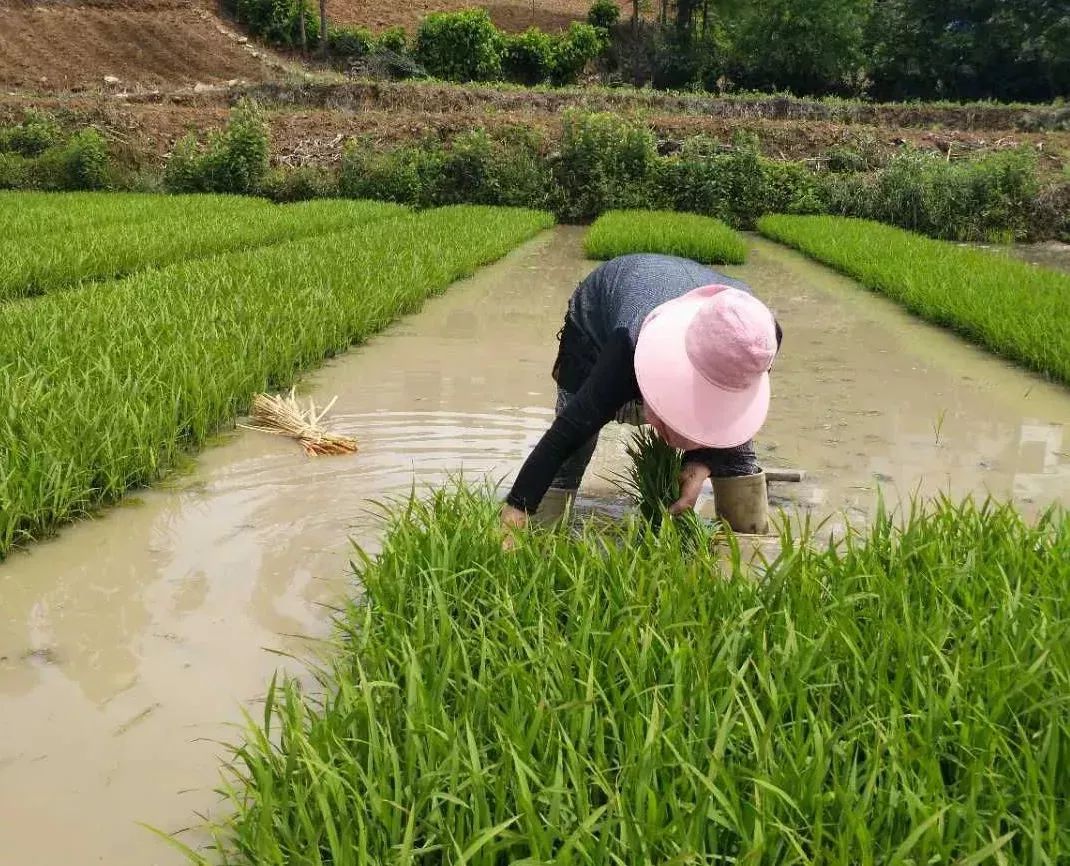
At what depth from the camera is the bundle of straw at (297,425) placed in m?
3.48

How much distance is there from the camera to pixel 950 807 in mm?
1267

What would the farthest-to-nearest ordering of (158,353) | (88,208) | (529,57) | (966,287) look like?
(529,57) < (88,208) < (966,287) < (158,353)

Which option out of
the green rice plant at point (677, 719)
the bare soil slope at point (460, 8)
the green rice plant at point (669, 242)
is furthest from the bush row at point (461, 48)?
the green rice plant at point (677, 719)

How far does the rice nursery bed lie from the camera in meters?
8.55

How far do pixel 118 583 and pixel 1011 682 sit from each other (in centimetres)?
191

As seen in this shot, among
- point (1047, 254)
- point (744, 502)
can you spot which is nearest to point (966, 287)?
point (744, 502)

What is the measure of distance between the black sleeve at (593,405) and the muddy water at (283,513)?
2.02ft

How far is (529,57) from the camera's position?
29.3 metres

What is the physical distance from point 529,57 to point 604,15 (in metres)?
3.50

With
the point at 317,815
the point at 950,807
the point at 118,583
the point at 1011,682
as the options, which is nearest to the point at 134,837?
the point at 317,815

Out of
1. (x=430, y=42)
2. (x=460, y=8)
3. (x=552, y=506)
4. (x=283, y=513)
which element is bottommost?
(x=283, y=513)

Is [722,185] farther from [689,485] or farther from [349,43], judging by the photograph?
[349,43]

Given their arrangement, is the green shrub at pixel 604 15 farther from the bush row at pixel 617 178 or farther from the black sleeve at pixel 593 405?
the black sleeve at pixel 593 405

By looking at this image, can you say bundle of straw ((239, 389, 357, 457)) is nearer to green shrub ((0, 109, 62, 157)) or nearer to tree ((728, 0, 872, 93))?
green shrub ((0, 109, 62, 157))
